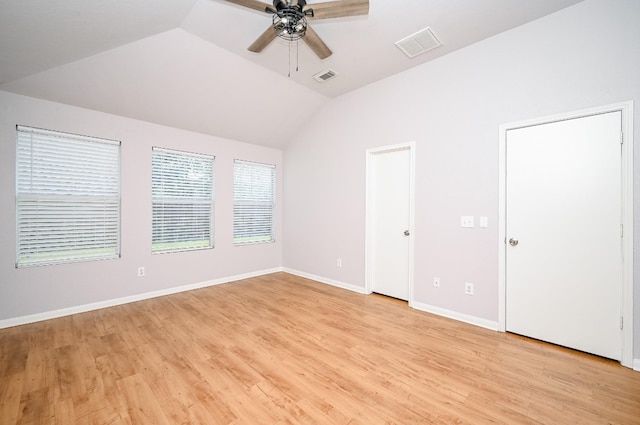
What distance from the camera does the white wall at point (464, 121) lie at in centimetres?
227

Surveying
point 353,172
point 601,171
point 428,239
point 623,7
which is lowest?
point 428,239

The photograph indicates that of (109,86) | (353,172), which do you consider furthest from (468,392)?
(109,86)

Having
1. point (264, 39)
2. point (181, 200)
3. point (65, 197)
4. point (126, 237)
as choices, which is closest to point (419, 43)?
point (264, 39)

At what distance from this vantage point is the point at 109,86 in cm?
307

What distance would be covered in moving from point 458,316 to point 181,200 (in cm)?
431

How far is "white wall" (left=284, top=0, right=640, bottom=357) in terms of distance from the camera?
227 cm

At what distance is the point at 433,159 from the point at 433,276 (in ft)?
4.95

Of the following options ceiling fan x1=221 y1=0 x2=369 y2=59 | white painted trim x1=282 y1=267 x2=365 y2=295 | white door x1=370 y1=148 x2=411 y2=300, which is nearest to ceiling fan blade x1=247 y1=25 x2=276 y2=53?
ceiling fan x1=221 y1=0 x2=369 y2=59

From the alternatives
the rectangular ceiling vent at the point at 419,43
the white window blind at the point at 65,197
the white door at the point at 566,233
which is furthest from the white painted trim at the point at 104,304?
the rectangular ceiling vent at the point at 419,43

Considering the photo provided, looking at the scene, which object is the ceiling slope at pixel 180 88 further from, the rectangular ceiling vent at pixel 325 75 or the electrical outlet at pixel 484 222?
the electrical outlet at pixel 484 222

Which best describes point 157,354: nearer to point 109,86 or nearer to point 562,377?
point 109,86

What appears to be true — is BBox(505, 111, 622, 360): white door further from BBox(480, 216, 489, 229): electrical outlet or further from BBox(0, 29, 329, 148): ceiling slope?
BBox(0, 29, 329, 148): ceiling slope

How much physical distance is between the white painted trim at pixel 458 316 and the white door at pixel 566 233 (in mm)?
162

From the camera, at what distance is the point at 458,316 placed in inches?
120
